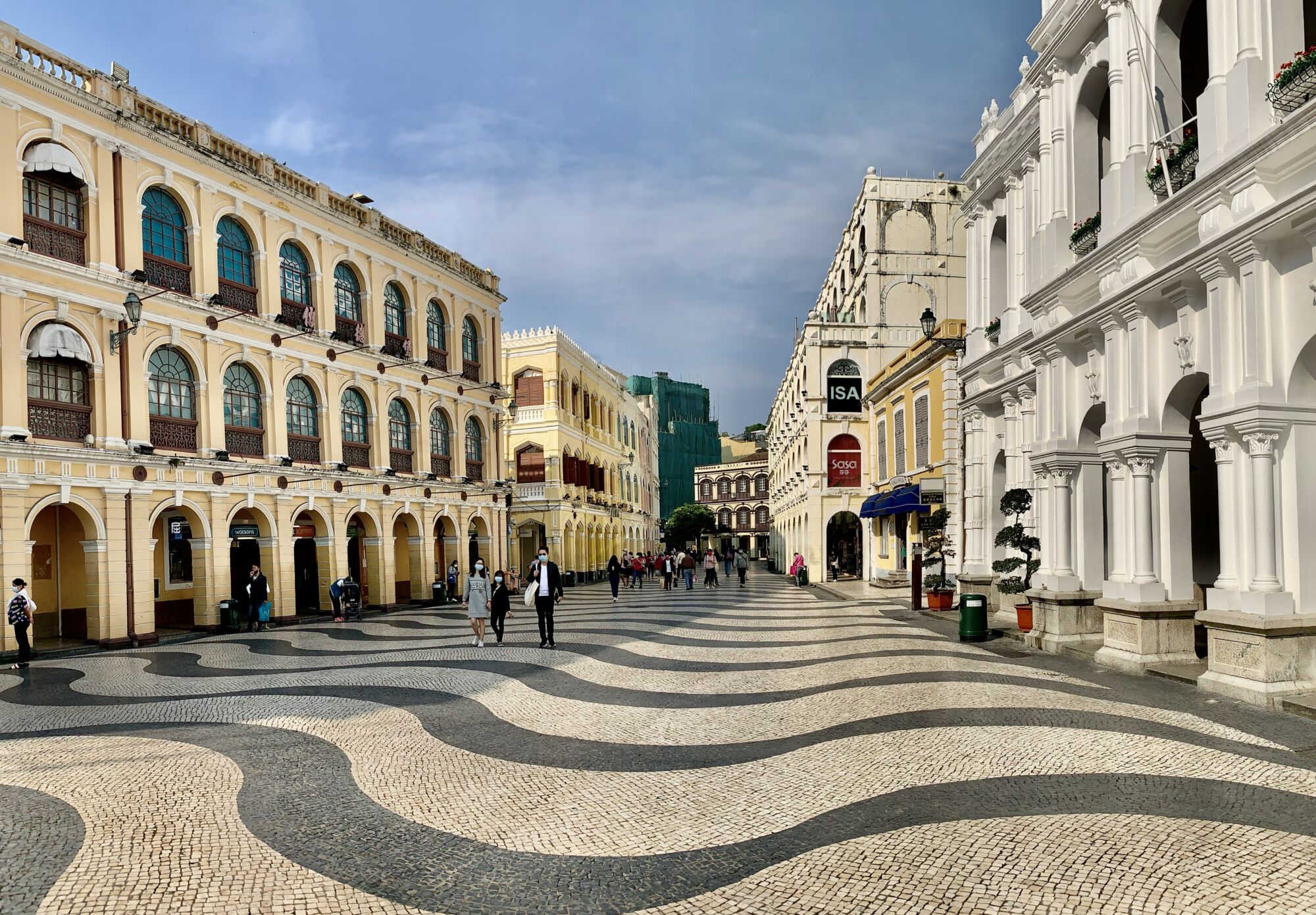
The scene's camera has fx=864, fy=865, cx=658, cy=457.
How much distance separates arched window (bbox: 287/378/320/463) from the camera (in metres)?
24.9

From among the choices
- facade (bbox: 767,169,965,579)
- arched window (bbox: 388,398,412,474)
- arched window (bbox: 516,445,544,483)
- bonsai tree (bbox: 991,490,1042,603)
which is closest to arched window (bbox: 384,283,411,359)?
arched window (bbox: 388,398,412,474)

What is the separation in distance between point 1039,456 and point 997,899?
37.6 feet

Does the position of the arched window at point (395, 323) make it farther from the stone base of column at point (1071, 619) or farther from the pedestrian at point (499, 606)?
the stone base of column at point (1071, 619)

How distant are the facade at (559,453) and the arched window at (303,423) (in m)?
15.8

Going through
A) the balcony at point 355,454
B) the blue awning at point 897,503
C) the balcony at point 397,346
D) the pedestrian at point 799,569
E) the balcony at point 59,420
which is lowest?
the pedestrian at point 799,569

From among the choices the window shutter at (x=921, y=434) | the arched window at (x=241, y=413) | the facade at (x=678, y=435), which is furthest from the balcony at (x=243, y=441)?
the facade at (x=678, y=435)

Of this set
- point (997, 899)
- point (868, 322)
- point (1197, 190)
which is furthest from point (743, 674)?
point (868, 322)

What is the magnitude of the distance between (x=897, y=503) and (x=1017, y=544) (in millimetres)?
12257

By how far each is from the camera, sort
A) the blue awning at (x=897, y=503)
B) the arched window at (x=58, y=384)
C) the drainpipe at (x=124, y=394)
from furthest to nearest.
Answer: the blue awning at (x=897, y=503) → the drainpipe at (x=124, y=394) → the arched window at (x=58, y=384)

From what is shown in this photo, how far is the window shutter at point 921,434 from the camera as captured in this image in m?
27.1

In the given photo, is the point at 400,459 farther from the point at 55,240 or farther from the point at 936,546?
the point at 936,546

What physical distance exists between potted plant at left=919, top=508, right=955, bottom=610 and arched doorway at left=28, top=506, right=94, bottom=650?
2025 cm

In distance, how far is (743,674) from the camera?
1234 cm

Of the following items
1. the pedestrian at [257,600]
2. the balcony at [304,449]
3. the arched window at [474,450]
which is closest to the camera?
the pedestrian at [257,600]
